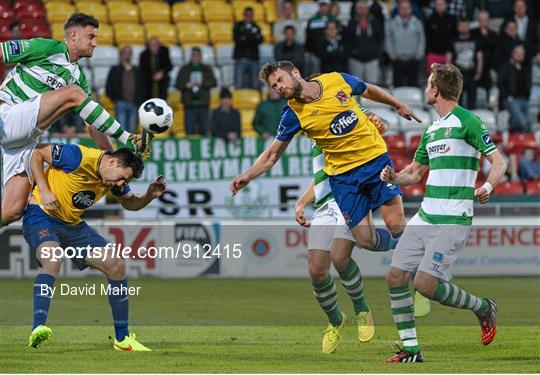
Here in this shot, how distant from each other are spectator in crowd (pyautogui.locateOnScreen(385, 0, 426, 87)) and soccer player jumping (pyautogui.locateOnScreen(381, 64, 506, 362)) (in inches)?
529

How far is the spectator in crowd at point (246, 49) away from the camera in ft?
76.6

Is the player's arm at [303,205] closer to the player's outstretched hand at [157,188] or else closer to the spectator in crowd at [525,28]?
the player's outstretched hand at [157,188]

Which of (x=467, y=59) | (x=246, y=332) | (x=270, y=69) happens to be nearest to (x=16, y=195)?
(x=270, y=69)

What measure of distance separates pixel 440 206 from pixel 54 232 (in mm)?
3449

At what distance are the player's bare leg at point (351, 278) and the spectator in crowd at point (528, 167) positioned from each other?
11.3m

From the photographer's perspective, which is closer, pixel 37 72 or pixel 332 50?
pixel 37 72

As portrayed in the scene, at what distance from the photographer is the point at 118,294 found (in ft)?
37.2

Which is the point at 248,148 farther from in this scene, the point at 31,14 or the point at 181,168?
the point at 31,14

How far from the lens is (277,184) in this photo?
71.1 feet

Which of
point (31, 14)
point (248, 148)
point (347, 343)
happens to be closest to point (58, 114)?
point (347, 343)

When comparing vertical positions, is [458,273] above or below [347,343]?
below

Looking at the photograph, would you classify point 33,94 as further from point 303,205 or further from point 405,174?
point 405,174

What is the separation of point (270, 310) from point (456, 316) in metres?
2.31

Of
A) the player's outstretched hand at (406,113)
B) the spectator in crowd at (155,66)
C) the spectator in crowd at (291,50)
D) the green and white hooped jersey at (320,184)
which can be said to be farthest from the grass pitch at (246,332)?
the spectator in crowd at (291,50)
